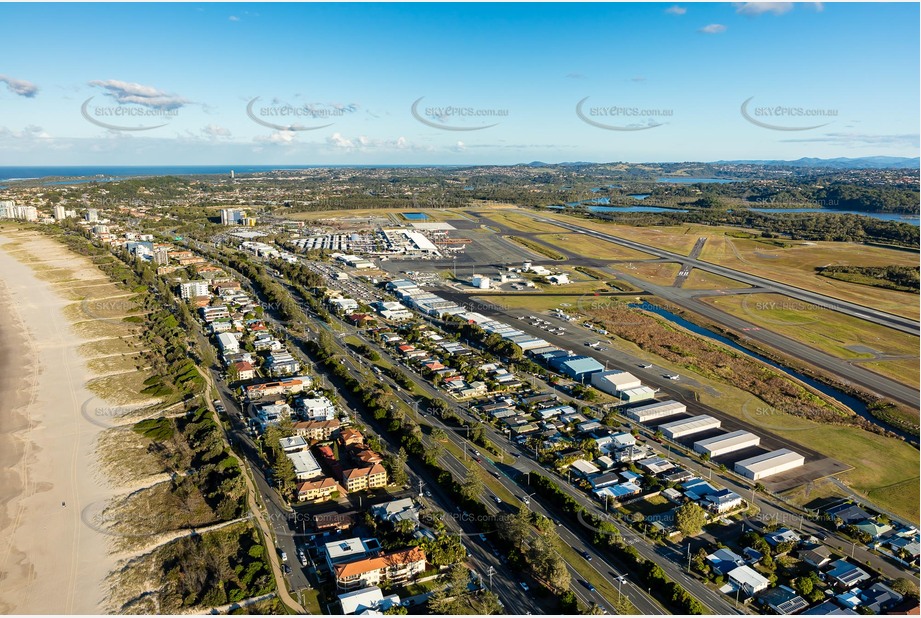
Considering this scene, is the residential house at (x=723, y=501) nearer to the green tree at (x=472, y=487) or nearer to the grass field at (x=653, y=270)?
the green tree at (x=472, y=487)

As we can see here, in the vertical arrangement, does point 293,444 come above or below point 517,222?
below

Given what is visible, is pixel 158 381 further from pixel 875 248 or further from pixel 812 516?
pixel 875 248

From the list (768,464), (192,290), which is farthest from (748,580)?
(192,290)

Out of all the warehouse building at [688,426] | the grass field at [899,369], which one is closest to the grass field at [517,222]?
the grass field at [899,369]

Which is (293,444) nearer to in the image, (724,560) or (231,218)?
(724,560)

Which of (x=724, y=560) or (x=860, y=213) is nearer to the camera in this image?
(x=724, y=560)
